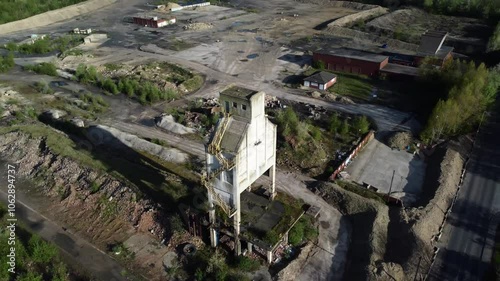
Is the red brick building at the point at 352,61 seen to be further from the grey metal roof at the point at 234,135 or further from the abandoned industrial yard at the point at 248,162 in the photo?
the grey metal roof at the point at 234,135

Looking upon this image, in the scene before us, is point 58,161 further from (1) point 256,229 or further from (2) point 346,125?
(2) point 346,125

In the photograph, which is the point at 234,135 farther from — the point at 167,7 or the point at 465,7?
the point at 465,7

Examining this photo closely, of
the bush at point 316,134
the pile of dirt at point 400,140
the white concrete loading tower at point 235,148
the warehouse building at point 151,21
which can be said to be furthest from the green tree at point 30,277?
the warehouse building at point 151,21

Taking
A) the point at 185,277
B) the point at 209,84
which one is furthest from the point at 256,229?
the point at 209,84

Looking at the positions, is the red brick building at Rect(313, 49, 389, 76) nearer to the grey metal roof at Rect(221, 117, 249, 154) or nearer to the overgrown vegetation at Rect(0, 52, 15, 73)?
the grey metal roof at Rect(221, 117, 249, 154)

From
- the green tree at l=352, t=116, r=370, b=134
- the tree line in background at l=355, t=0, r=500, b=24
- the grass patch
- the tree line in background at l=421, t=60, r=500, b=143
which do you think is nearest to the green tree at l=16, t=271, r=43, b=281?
the grass patch
